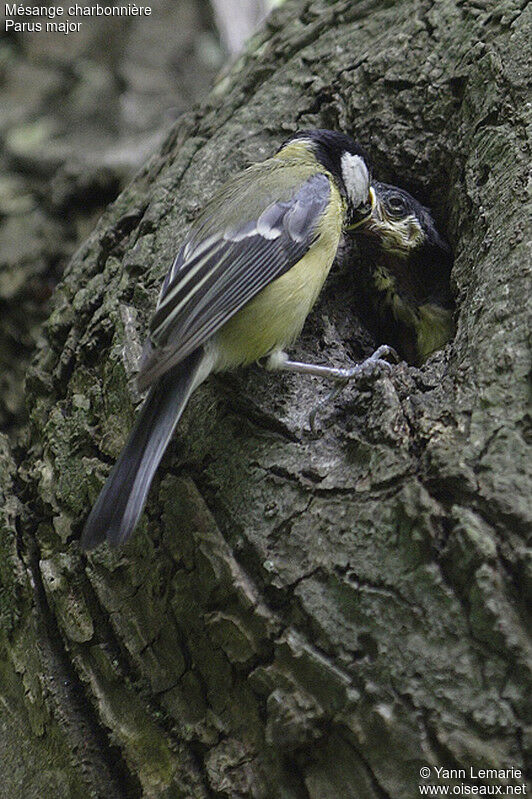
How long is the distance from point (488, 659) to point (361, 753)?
288 mm

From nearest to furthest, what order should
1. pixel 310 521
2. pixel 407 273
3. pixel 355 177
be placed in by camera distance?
pixel 310 521, pixel 355 177, pixel 407 273

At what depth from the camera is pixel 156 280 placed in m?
2.21

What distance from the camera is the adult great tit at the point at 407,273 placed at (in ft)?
8.41

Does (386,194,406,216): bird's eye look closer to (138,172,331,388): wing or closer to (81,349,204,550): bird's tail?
(138,172,331,388): wing

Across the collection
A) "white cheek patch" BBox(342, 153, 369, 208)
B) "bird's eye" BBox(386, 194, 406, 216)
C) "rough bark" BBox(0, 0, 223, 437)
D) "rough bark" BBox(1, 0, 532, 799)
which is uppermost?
"rough bark" BBox(0, 0, 223, 437)

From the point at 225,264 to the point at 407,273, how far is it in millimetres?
976

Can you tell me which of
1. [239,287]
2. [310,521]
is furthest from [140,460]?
[239,287]

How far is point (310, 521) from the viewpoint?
1615 mm

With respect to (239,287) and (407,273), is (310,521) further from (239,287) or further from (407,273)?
(407,273)

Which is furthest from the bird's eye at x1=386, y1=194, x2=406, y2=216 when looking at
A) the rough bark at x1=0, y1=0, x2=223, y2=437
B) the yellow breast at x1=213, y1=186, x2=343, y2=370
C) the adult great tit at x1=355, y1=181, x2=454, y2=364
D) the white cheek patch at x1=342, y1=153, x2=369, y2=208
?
the rough bark at x1=0, y1=0, x2=223, y2=437

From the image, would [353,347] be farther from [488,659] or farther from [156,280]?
[488,659]

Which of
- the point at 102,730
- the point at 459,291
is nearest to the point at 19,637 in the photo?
the point at 102,730

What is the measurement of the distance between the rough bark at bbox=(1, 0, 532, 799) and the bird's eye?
0.09 meters

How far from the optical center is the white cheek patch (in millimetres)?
2369
